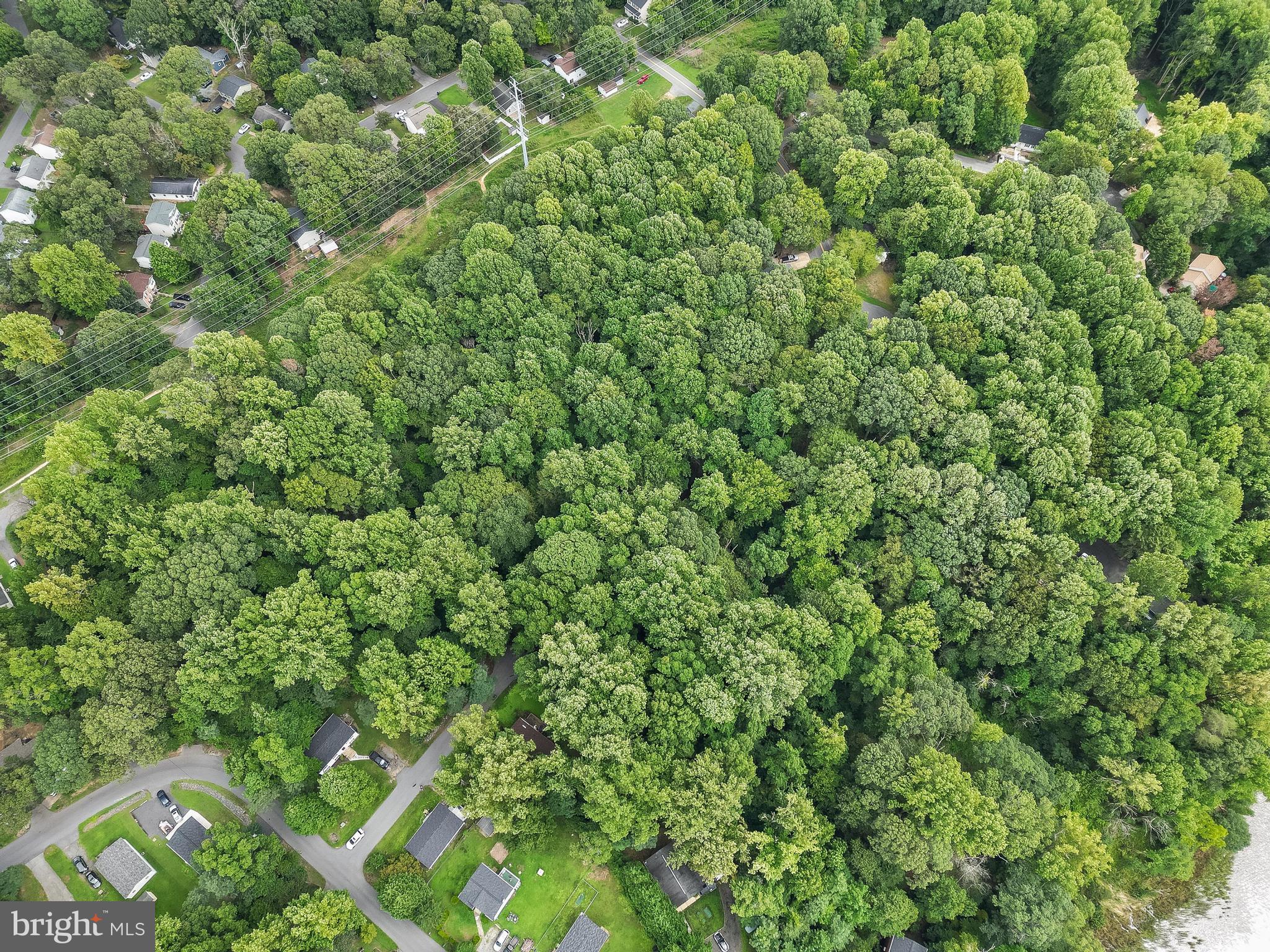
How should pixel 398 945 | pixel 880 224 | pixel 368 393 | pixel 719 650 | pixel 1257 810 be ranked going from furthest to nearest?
pixel 880 224
pixel 368 393
pixel 1257 810
pixel 719 650
pixel 398 945

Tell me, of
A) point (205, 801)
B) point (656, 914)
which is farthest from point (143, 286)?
point (656, 914)

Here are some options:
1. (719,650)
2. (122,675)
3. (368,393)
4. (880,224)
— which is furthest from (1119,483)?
(122,675)

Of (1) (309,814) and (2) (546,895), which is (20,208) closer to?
(1) (309,814)

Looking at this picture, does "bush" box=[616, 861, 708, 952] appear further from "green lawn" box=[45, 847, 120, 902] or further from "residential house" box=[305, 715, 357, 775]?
"green lawn" box=[45, 847, 120, 902]

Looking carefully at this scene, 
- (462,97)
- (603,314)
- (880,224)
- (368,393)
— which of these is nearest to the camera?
(368,393)

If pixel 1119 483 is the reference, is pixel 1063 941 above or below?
below

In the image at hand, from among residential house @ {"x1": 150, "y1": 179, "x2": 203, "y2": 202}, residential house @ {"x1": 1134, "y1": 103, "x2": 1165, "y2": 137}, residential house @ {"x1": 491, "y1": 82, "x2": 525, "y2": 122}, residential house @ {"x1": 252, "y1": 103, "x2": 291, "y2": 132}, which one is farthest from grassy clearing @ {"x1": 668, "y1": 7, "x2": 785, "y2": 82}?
residential house @ {"x1": 150, "y1": 179, "x2": 203, "y2": 202}

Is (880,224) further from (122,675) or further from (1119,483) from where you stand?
(122,675)
